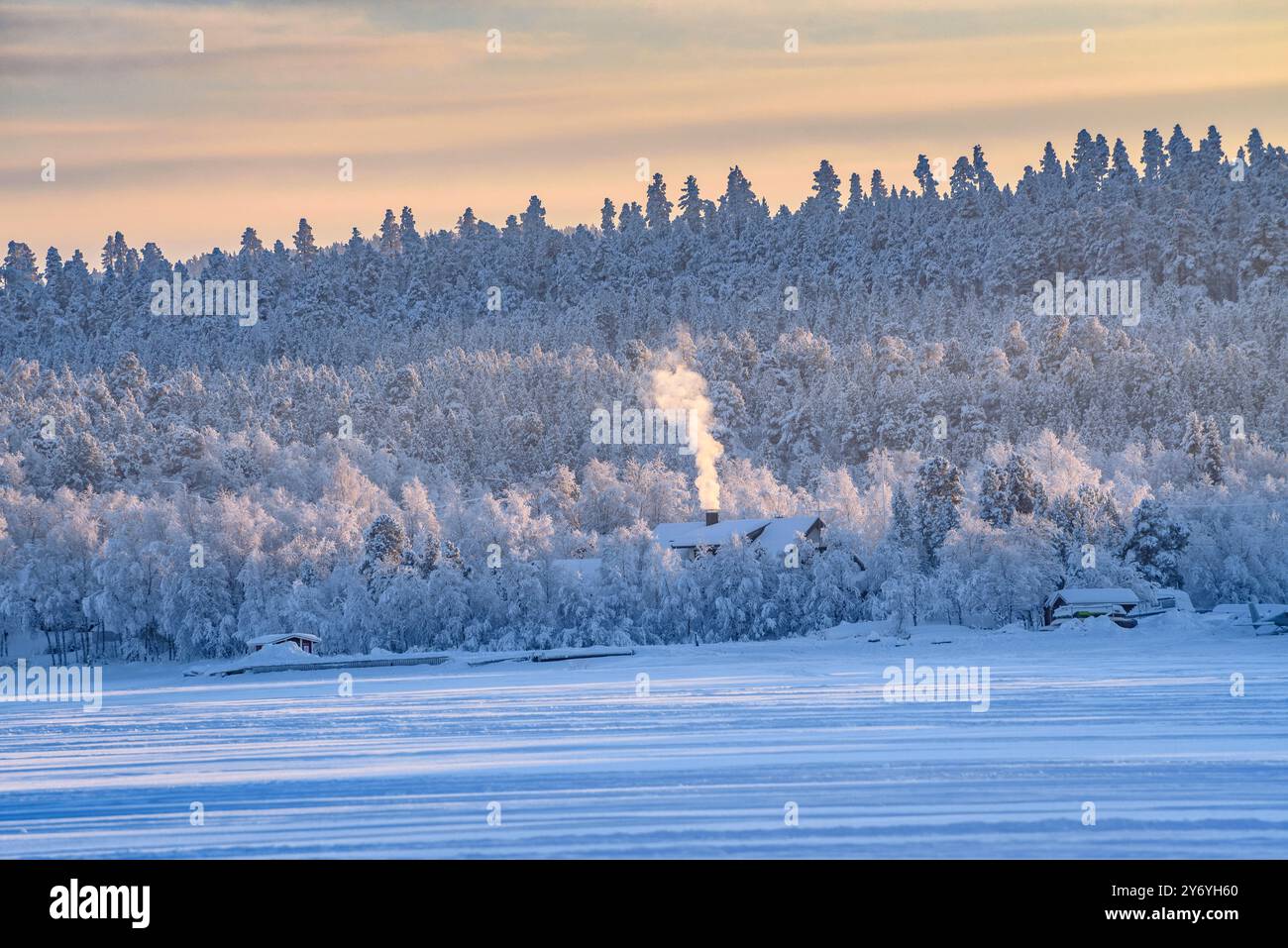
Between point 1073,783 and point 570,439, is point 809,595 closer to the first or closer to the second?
point 1073,783

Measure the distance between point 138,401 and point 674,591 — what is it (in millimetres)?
124073

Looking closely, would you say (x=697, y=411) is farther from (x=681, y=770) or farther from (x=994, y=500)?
(x=681, y=770)

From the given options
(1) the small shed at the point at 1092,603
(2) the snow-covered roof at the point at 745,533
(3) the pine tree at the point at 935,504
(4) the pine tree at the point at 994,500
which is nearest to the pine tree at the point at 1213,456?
(3) the pine tree at the point at 935,504

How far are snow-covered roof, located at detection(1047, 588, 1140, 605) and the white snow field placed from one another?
741 inches

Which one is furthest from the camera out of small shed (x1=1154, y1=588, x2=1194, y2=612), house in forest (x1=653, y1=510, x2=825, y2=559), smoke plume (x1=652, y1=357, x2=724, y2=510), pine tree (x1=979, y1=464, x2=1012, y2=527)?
smoke plume (x1=652, y1=357, x2=724, y2=510)

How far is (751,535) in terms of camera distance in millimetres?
89062

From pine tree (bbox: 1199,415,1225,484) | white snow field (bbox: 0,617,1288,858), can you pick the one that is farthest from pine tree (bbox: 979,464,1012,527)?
pine tree (bbox: 1199,415,1225,484)

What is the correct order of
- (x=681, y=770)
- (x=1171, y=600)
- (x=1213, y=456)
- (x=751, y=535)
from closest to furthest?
(x=681, y=770), (x=1171, y=600), (x=751, y=535), (x=1213, y=456)

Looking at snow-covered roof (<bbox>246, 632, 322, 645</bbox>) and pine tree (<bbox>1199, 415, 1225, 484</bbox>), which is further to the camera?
pine tree (<bbox>1199, 415, 1225, 484</bbox>)

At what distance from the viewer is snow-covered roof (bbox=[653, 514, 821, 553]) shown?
8806cm

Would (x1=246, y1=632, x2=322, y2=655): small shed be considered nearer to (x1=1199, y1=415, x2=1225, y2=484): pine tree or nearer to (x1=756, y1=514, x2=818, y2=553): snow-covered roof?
(x1=756, y1=514, x2=818, y2=553): snow-covered roof

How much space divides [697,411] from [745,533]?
169 ft

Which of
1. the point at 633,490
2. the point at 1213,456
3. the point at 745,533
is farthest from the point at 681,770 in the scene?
the point at 1213,456
